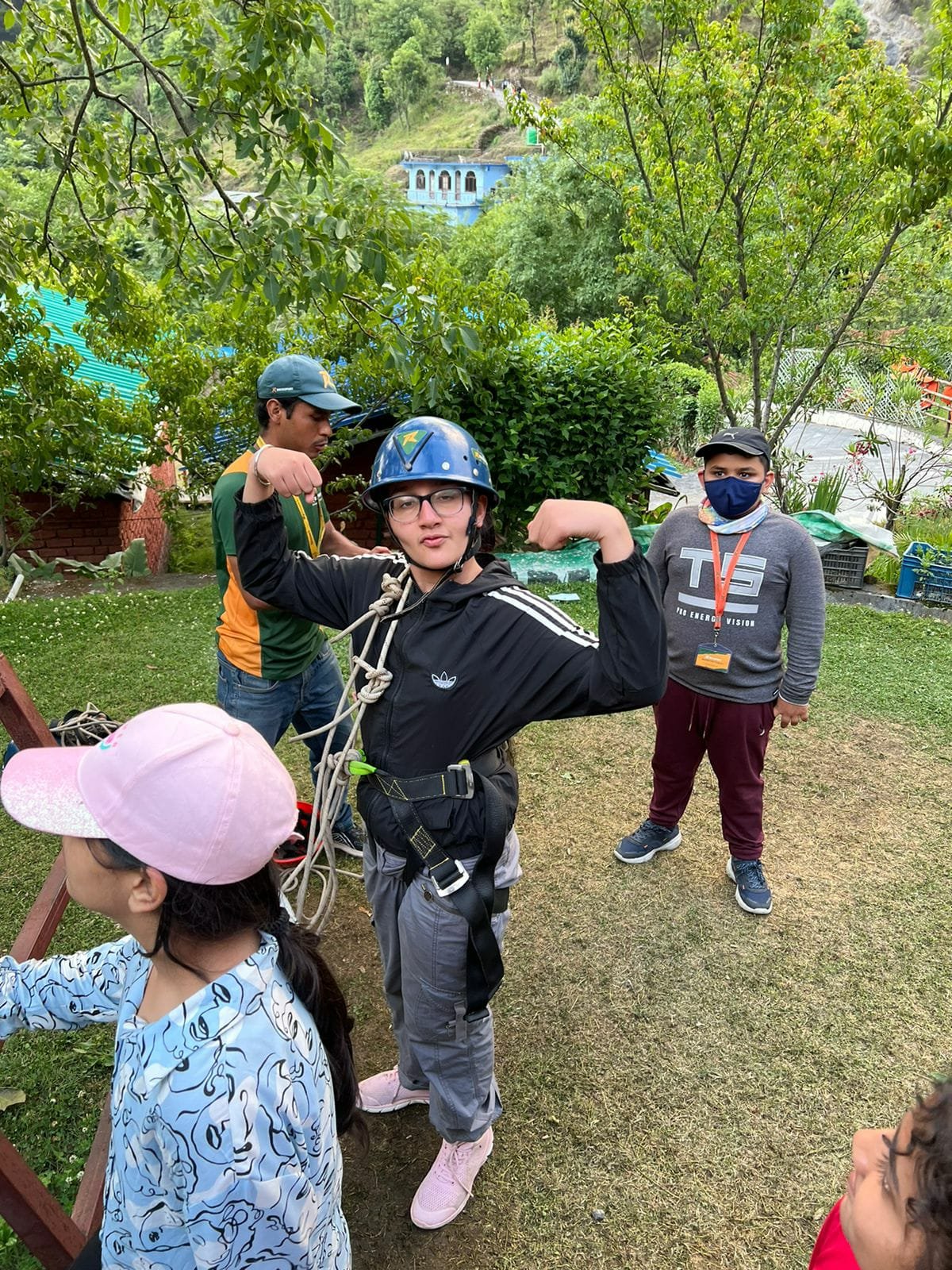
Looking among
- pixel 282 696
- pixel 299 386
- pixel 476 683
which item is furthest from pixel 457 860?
pixel 299 386

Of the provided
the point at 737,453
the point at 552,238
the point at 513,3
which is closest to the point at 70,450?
the point at 737,453

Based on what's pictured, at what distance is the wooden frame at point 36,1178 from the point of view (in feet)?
5.55

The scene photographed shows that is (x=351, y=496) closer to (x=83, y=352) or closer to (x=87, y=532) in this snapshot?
(x=87, y=532)

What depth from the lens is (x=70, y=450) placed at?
8844 millimetres

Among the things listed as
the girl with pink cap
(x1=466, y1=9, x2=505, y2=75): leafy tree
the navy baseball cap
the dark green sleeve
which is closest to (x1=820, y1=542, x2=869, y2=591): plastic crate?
the navy baseball cap

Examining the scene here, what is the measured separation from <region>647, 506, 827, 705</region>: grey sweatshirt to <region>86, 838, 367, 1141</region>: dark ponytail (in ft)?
7.16

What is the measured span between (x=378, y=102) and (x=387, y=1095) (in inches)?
3817

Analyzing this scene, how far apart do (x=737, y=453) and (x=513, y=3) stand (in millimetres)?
99212

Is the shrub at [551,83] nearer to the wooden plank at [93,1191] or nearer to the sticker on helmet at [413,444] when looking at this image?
the sticker on helmet at [413,444]

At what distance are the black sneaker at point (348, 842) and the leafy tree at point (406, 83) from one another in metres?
92.2

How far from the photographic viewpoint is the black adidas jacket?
1.87 metres

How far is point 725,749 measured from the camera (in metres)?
3.50

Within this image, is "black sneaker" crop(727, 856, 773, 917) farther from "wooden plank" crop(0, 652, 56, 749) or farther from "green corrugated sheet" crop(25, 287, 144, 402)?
"green corrugated sheet" crop(25, 287, 144, 402)

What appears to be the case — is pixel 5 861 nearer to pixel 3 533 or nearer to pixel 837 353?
pixel 3 533
